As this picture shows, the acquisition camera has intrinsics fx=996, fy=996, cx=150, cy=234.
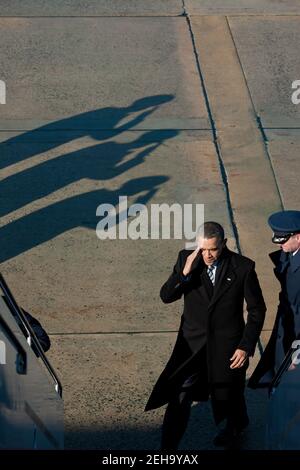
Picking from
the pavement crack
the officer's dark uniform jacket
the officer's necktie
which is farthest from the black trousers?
the pavement crack

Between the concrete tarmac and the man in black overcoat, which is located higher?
the concrete tarmac

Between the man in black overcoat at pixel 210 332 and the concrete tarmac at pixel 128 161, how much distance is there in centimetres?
49

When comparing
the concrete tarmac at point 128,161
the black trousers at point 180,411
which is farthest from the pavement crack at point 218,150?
the black trousers at point 180,411

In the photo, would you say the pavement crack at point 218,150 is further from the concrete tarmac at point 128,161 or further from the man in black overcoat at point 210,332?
the man in black overcoat at point 210,332

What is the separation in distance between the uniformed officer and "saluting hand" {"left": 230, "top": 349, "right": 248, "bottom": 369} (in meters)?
0.28

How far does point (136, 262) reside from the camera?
8461 mm

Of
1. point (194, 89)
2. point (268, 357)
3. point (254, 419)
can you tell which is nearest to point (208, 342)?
point (268, 357)

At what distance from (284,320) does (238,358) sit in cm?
38

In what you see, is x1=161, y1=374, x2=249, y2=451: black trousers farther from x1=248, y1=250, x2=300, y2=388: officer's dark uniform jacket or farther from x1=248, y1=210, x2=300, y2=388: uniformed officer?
x1=248, y1=210, x2=300, y2=388: uniformed officer

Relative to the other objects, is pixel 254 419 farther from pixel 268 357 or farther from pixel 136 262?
pixel 136 262

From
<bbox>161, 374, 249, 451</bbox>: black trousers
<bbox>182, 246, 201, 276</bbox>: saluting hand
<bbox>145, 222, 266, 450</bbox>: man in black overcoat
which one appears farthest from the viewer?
<bbox>161, 374, 249, 451</bbox>: black trousers

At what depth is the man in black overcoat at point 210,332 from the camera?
5816 mm

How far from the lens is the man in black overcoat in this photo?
582 cm

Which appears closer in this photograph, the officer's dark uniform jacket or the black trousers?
the officer's dark uniform jacket
